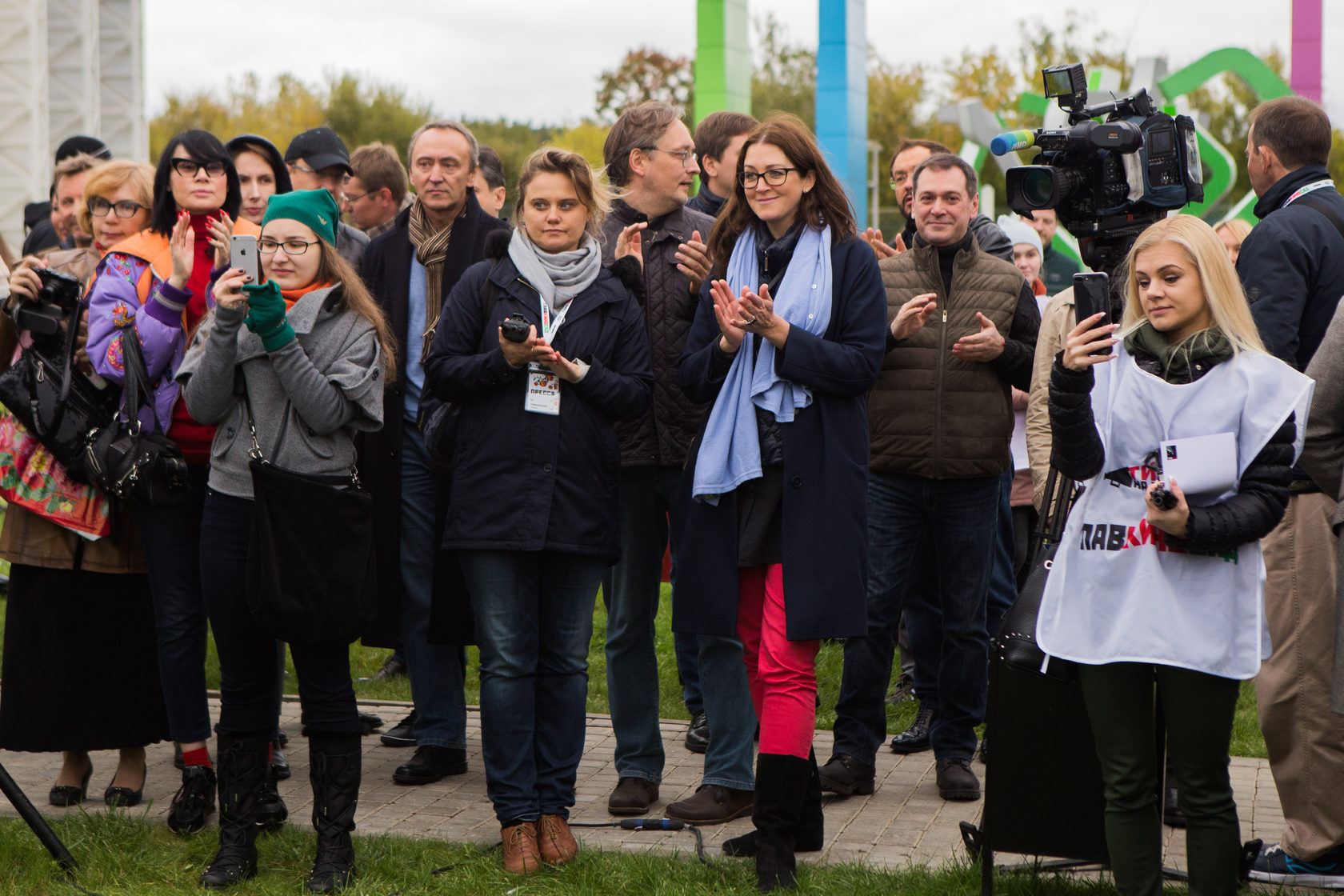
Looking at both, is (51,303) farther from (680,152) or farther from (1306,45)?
(1306,45)

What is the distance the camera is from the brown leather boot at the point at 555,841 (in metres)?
4.30

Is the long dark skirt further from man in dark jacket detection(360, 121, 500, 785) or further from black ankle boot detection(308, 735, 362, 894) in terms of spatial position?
black ankle boot detection(308, 735, 362, 894)

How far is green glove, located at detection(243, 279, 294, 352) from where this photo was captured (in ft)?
13.3

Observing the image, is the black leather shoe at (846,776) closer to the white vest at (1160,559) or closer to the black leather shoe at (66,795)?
the white vest at (1160,559)

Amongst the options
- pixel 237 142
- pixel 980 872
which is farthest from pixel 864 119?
pixel 980 872

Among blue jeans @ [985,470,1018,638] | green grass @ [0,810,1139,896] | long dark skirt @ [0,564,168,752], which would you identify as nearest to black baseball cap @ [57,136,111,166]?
long dark skirt @ [0,564,168,752]

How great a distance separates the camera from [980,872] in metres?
4.06

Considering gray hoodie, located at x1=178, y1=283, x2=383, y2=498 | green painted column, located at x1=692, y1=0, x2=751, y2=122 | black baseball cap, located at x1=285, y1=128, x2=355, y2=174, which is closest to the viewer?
gray hoodie, located at x1=178, y1=283, x2=383, y2=498

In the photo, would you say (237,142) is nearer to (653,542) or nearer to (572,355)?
(572,355)

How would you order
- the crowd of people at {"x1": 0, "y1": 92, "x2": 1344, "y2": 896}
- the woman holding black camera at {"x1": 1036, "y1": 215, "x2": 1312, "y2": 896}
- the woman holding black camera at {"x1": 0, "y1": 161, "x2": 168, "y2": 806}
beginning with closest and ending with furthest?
the woman holding black camera at {"x1": 1036, "y1": 215, "x2": 1312, "y2": 896} → the crowd of people at {"x1": 0, "y1": 92, "x2": 1344, "y2": 896} → the woman holding black camera at {"x1": 0, "y1": 161, "x2": 168, "y2": 806}

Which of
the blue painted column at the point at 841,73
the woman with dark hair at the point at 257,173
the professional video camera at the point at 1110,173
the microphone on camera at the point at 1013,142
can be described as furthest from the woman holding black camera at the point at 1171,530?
the blue painted column at the point at 841,73

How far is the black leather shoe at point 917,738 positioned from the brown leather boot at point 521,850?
6.47 feet

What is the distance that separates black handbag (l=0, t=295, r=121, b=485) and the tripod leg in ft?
3.40

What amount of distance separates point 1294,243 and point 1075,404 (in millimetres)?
1622
